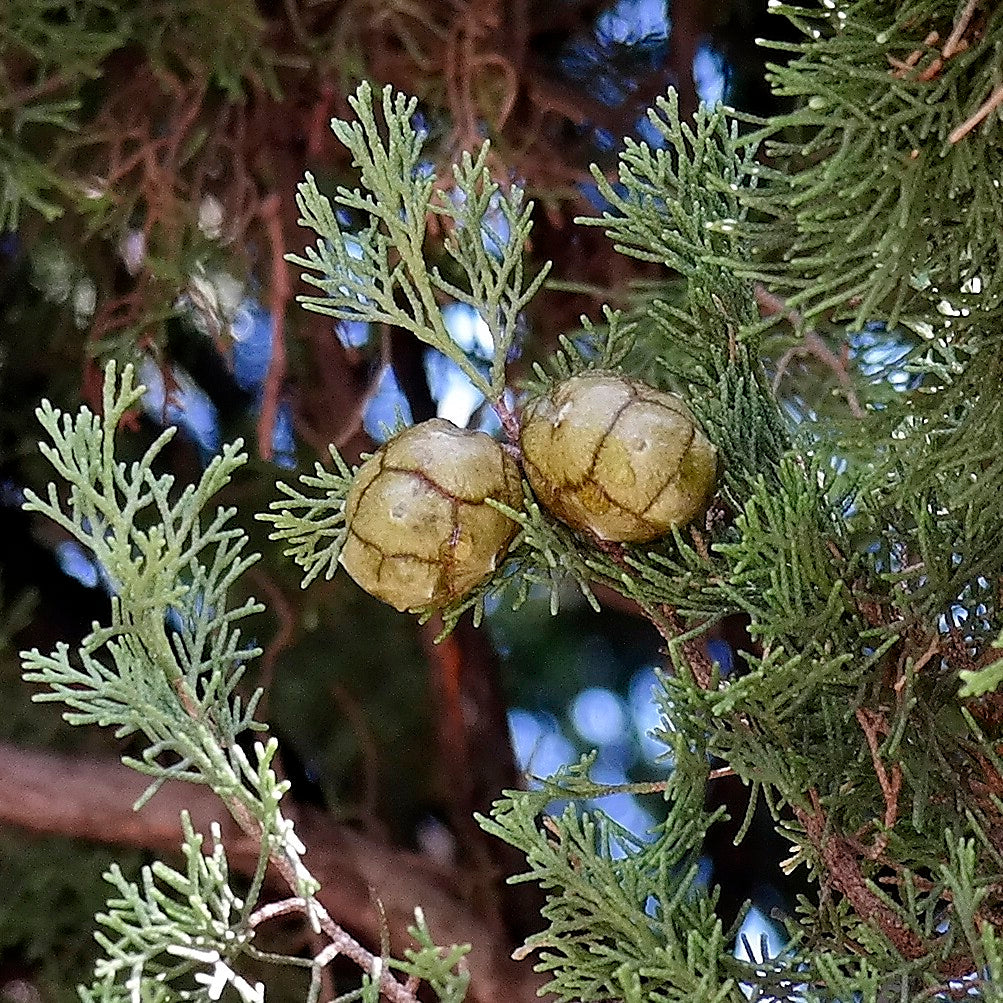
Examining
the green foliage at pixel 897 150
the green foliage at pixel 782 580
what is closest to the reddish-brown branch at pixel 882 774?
the green foliage at pixel 782 580

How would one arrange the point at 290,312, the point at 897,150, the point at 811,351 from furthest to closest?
the point at 290,312 < the point at 811,351 < the point at 897,150

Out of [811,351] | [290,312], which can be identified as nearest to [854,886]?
[811,351]

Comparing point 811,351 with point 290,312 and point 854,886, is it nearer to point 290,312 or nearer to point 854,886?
point 854,886

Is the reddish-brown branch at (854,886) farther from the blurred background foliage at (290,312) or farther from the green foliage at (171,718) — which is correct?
the blurred background foliage at (290,312)

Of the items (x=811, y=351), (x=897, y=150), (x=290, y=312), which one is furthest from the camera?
(x=290, y=312)

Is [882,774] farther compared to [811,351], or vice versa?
[811,351]

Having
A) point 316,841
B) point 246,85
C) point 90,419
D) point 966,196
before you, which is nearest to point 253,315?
point 246,85

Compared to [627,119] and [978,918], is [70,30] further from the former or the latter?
[978,918]
